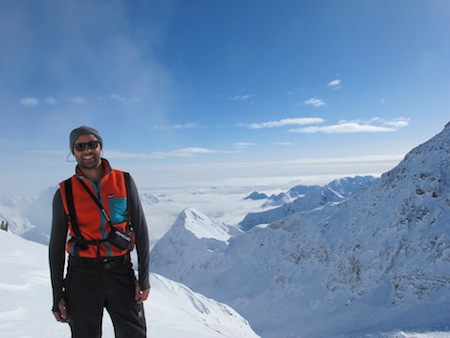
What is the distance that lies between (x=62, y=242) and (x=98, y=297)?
1.03m

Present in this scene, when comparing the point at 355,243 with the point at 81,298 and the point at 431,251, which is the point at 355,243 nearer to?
the point at 431,251

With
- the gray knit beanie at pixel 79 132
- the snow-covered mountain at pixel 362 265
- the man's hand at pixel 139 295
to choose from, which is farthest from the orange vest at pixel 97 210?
the snow-covered mountain at pixel 362 265

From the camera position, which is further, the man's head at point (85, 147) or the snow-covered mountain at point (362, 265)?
the snow-covered mountain at point (362, 265)

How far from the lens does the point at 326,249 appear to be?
303 ft

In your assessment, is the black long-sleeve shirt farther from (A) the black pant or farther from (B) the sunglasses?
(B) the sunglasses

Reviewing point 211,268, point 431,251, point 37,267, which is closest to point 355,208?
point 431,251

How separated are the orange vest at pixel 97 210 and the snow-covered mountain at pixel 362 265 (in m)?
71.9

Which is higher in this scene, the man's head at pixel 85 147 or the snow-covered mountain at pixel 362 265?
the man's head at pixel 85 147

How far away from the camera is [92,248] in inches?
159

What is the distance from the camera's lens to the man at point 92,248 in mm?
4012

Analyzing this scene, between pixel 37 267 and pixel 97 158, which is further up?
pixel 97 158

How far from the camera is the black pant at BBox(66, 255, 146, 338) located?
158 inches

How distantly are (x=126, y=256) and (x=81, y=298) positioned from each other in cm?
84

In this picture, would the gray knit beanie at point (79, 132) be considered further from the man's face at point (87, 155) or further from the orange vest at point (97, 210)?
the orange vest at point (97, 210)
